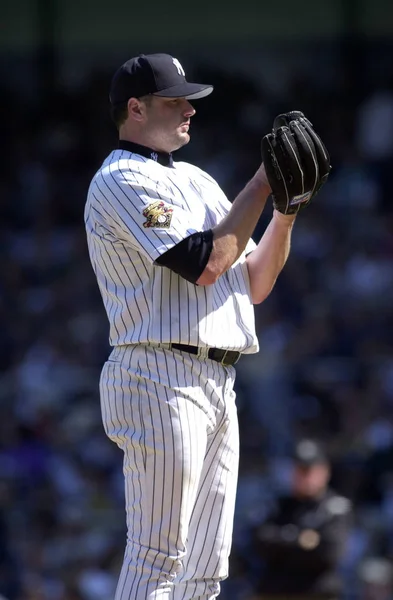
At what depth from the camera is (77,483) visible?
7.50 metres

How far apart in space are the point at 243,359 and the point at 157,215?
15.1ft

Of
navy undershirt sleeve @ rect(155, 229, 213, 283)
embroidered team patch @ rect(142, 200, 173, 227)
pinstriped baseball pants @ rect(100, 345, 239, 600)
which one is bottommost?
pinstriped baseball pants @ rect(100, 345, 239, 600)

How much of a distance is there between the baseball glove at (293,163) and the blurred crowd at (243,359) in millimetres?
2920

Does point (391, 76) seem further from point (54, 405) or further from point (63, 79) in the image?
point (54, 405)

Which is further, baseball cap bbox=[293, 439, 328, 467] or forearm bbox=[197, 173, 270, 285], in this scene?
baseball cap bbox=[293, 439, 328, 467]

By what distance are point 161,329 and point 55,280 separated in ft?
18.9

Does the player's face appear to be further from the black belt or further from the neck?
the black belt

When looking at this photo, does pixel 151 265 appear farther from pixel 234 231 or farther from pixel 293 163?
pixel 293 163

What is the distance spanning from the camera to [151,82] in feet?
10.6

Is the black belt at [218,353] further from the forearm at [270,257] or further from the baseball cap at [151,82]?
the baseball cap at [151,82]

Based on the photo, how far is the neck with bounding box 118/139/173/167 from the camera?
3.25 meters

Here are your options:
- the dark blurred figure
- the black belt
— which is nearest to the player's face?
the black belt

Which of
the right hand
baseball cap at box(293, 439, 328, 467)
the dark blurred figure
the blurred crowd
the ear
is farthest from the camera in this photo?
the blurred crowd

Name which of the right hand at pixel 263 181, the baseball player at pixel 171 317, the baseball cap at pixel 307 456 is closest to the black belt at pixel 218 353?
the baseball player at pixel 171 317
